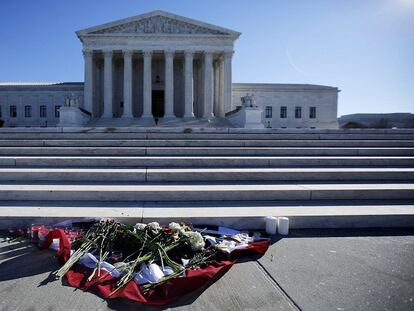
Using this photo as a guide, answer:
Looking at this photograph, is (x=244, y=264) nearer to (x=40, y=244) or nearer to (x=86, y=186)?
(x=40, y=244)

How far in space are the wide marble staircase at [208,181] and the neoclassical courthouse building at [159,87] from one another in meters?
21.7

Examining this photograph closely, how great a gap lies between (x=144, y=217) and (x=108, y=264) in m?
1.46

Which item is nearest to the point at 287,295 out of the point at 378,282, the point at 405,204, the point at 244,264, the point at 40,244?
the point at 244,264

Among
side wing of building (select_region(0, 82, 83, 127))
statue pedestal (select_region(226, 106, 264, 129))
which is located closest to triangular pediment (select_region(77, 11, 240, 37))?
side wing of building (select_region(0, 82, 83, 127))

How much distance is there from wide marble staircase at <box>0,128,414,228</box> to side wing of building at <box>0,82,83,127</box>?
38.6 m

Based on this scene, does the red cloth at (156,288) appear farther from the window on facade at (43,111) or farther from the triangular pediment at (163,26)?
the window on facade at (43,111)

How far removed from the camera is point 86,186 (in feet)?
21.5

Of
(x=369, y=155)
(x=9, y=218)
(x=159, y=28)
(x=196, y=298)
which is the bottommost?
(x=196, y=298)

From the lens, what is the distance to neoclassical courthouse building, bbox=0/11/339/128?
37031 millimetres

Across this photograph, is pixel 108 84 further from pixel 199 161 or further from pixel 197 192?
pixel 197 192

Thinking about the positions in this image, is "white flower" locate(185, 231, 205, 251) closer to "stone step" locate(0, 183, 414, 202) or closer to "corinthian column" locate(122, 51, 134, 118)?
"stone step" locate(0, 183, 414, 202)

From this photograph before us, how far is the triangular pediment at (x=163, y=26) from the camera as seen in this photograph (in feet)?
122

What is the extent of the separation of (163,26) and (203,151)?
33660 mm

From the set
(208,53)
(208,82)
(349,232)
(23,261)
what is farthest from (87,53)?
(349,232)
